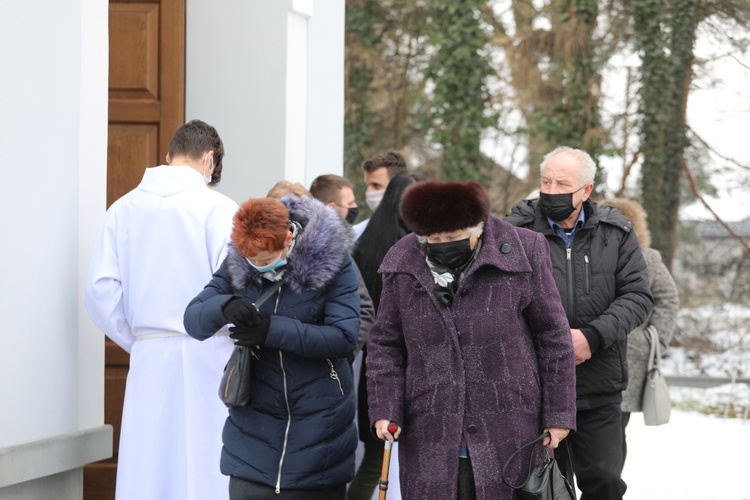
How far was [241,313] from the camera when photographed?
12.9 ft

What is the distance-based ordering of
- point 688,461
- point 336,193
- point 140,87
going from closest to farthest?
point 336,193 < point 140,87 < point 688,461

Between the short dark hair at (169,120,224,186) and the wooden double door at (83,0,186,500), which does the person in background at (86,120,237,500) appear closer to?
the short dark hair at (169,120,224,186)

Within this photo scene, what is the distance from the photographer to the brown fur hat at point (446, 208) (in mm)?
3934

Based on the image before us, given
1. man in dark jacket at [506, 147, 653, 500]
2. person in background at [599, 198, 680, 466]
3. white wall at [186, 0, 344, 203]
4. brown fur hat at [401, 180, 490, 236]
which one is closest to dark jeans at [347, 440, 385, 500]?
man in dark jacket at [506, 147, 653, 500]

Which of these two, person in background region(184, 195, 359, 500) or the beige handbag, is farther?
the beige handbag

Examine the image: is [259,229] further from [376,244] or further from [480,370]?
[376,244]

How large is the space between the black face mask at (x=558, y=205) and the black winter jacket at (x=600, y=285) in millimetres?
81

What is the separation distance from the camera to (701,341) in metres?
16.6

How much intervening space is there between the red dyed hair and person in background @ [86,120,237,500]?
88cm

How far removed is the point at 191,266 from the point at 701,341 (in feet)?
42.9

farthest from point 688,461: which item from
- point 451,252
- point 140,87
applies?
point 451,252

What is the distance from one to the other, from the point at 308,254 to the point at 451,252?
1.76 feet

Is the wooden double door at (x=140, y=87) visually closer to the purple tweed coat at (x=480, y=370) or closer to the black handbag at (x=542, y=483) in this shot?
the purple tweed coat at (x=480, y=370)

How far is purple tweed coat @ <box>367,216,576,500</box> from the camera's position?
13.1 ft
